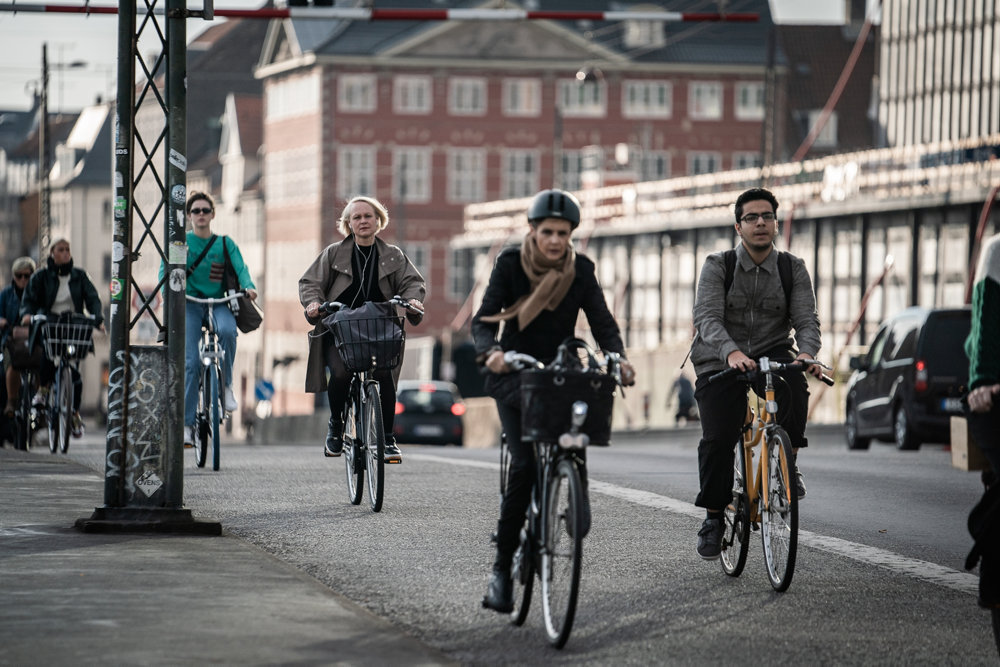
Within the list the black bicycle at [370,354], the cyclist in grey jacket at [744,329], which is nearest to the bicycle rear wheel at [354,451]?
the black bicycle at [370,354]

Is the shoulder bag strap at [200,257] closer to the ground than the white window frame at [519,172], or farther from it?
closer to the ground

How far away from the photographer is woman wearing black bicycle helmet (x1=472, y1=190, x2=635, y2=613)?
819 centimetres

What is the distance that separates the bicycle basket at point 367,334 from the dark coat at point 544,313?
4169 millimetres

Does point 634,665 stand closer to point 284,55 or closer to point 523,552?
point 523,552

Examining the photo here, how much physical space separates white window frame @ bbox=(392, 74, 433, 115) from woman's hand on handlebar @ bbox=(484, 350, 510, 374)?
291 feet

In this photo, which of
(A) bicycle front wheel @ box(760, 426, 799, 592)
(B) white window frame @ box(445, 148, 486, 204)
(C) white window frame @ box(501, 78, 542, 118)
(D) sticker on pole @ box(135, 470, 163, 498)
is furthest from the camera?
(B) white window frame @ box(445, 148, 486, 204)

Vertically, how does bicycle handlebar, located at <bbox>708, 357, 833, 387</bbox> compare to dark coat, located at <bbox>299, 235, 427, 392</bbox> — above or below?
below

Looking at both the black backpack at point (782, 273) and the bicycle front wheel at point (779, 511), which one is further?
the black backpack at point (782, 273)

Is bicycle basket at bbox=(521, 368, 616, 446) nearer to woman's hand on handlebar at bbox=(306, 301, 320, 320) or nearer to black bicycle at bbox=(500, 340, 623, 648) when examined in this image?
black bicycle at bbox=(500, 340, 623, 648)

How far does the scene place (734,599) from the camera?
30.3 ft

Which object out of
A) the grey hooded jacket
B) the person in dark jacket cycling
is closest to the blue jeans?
the person in dark jacket cycling

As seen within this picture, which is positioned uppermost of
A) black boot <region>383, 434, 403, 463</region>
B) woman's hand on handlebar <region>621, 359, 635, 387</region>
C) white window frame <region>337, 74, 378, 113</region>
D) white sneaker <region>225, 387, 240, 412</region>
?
white window frame <region>337, 74, 378, 113</region>

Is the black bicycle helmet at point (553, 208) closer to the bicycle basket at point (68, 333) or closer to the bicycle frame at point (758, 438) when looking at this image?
the bicycle frame at point (758, 438)

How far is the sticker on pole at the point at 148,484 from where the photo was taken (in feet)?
35.9
